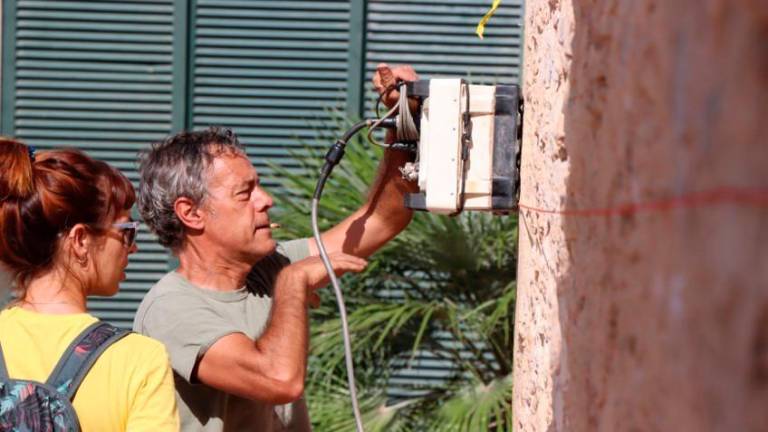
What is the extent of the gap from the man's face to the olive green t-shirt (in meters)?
0.11

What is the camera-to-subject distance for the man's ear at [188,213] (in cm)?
286

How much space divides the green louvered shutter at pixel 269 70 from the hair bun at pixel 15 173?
305 centimetres

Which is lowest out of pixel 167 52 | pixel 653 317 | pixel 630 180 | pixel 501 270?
pixel 501 270

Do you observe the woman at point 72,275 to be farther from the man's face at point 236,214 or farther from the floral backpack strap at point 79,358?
the man's face at point 236,214

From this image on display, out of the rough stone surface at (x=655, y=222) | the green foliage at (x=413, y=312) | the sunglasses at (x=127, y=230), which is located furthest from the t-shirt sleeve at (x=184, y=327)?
the green foliage at (x=413, y=312)

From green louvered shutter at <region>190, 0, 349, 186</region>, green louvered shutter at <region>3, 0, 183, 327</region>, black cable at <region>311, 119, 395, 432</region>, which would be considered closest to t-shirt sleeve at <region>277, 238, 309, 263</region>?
black cable at <region>311, 119, 395, 432</region>

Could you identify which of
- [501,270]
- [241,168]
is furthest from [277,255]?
[501,270]

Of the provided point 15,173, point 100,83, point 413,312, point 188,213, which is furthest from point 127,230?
point 100,83

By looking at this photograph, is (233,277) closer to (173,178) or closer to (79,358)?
(173,178)

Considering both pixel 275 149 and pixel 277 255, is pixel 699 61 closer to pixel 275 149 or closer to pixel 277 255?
pixel 277 255

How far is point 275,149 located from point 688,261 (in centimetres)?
466

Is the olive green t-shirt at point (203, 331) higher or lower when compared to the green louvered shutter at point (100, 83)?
lower

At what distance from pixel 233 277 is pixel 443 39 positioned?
274 centimetres

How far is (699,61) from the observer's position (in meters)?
0.83
